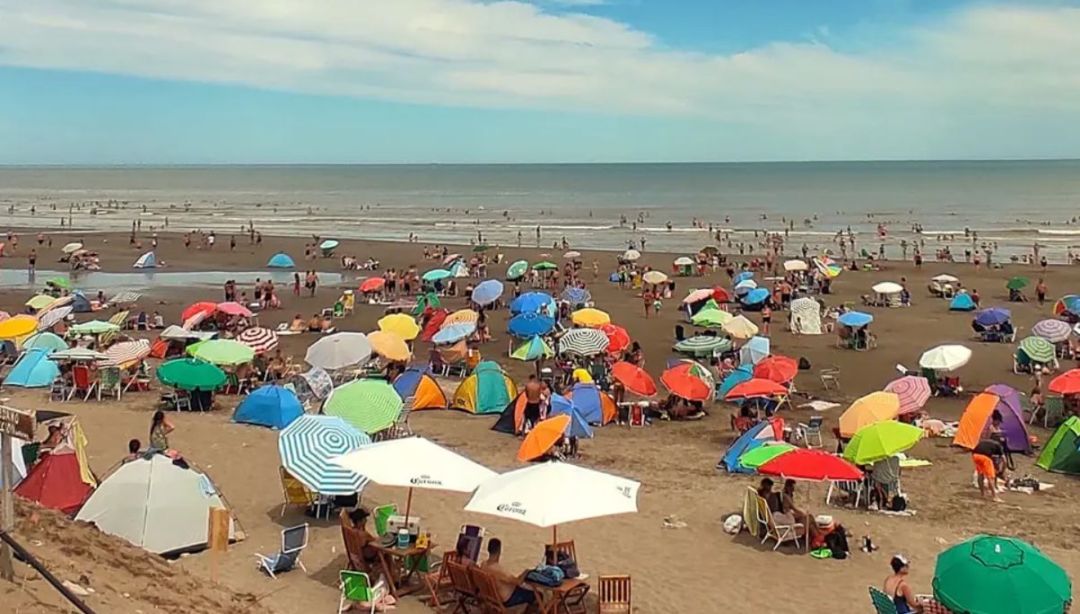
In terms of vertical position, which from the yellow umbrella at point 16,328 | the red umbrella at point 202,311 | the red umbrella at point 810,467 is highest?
the red umbrella at point 810,467

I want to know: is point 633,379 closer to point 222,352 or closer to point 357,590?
point 222,352

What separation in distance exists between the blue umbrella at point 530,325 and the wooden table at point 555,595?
50.2ft

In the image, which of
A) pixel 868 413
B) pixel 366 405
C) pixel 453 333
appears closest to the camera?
pixel 868 413

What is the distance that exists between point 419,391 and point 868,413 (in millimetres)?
8345

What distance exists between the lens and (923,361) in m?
19.7

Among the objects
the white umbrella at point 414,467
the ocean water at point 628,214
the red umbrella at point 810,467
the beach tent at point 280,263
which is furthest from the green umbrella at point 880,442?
the ocean water at point 628,214

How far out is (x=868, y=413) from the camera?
48.0ft

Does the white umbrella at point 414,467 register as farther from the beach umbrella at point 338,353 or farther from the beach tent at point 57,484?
the beach umbrella at point 338,353

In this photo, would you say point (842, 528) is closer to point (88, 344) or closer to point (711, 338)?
point (711, 338)

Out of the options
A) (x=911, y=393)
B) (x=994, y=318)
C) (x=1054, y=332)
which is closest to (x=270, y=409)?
(x=911, y=393)

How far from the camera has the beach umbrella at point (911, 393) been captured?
54.5 ft

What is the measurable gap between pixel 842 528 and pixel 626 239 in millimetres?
54196

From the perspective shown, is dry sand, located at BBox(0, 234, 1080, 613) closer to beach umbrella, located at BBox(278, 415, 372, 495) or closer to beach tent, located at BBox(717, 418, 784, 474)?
beach tent, located at BBox(717, 418, 784, 474)

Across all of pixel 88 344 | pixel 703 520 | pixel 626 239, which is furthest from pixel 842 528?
pixel 626 239
